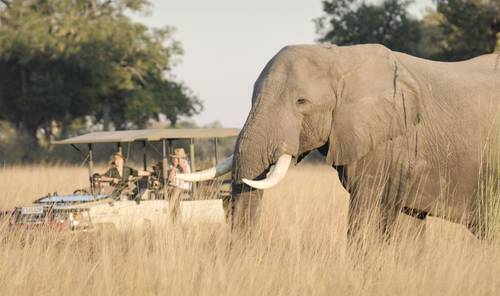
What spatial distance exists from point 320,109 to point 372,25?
3680cm

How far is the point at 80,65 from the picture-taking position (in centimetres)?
4494

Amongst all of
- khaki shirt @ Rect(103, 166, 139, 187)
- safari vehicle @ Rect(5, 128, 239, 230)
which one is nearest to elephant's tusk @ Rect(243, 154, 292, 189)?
safari vehicle @ Rect(5, 128, 239, 230)

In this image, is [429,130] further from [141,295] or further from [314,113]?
[141,295]

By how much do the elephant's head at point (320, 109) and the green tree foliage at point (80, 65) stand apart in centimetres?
3623

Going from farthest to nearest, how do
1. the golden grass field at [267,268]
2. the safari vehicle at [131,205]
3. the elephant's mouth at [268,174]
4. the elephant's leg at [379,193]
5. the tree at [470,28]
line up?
the tree at [470,28]
the safari vehicle at [131,205]
the elephant's leg at [379,193]
the elephant's mouth at [268,174]
the golden grass field at [267,268]

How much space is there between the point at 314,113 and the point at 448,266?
1.88 metres

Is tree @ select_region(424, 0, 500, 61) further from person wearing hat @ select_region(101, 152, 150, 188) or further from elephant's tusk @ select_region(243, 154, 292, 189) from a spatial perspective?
elephant's tusk @ select_region(243, 154, 292, 189)

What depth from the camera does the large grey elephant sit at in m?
8.98

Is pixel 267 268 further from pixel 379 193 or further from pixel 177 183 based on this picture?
pixel 177 183

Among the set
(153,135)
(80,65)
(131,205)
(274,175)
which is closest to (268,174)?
(274,175)

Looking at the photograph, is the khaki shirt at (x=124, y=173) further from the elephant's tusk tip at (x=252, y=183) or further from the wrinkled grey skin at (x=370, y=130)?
the elephant's tusk tip at (x=252, y=183)

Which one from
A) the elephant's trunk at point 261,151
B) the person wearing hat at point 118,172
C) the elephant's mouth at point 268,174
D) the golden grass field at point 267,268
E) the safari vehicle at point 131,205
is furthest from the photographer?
the person wearing hat at point 118,172

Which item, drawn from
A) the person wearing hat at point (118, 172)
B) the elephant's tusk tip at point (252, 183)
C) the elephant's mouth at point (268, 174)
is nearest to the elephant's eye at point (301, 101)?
the elephant's mouth at point (268, 174)

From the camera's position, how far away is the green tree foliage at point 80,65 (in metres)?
45.2
